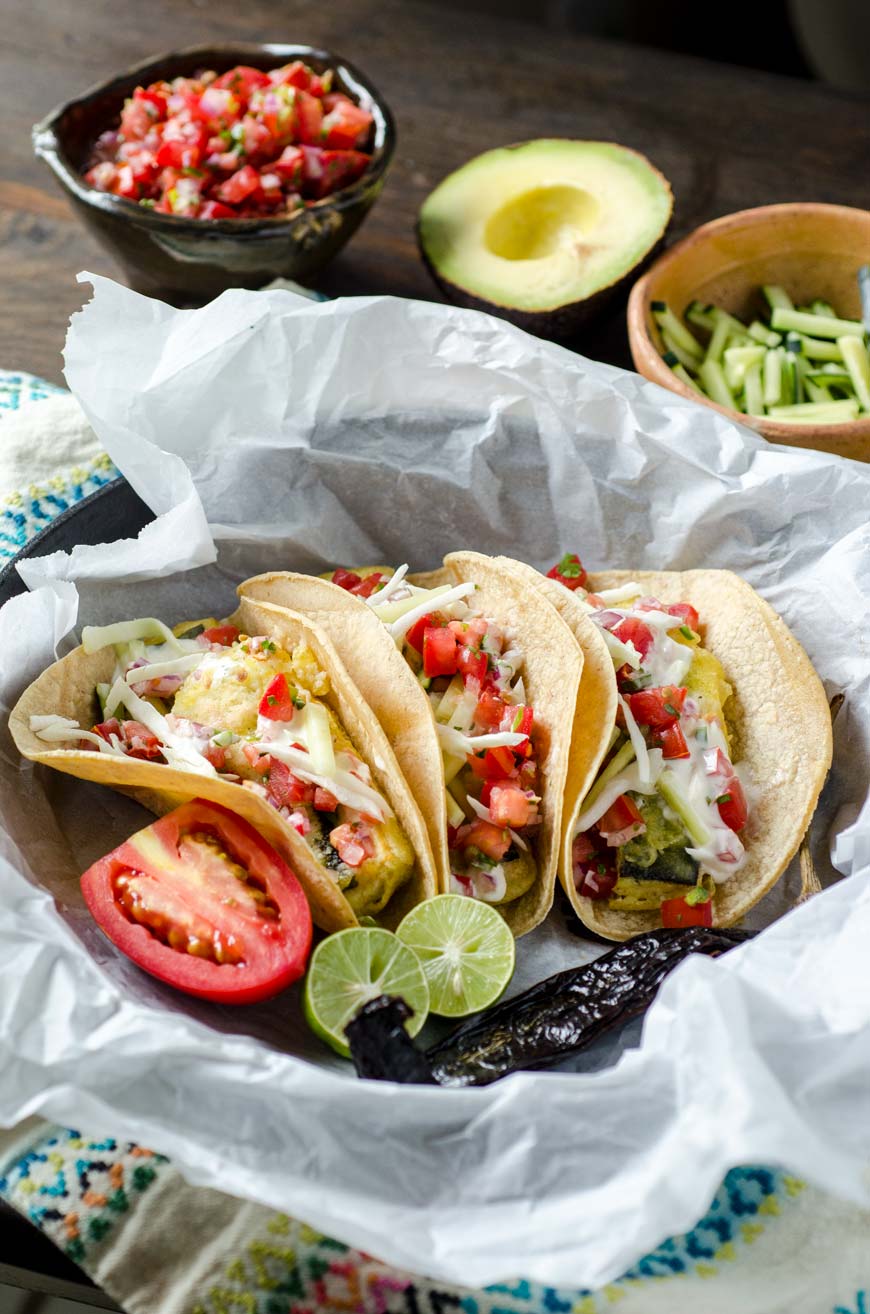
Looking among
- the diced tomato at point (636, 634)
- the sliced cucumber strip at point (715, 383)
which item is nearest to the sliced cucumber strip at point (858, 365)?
the sliced cucumber strip at point (715, 383)

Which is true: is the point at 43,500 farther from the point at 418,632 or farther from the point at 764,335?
the point at 764,335

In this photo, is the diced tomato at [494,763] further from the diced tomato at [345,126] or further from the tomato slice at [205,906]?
the diced tomato at [345,126]

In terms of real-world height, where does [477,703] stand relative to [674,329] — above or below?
below

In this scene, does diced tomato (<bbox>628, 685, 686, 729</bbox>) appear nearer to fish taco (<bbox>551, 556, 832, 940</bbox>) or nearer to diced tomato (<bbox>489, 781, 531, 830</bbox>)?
fish taco (<bbox>551, 556, 832, 940</bbox>)

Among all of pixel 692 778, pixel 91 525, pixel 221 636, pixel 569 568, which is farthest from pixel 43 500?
pixel 692 778

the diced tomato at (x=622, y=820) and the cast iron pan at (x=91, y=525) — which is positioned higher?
the cast iron pan at (x=91, y=525)

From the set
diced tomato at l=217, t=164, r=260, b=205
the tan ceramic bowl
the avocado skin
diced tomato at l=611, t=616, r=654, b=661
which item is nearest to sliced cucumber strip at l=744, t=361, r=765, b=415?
the tan ceramic bowl

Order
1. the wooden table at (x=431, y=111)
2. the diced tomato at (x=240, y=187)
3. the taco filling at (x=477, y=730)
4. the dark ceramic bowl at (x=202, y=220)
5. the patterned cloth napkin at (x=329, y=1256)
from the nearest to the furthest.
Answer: the patterned cloth napkin at (x=329, y=1256) < the taco filling at (x=477, y=730) < the dark ceramic bowl at (x=202, y=220) < the diced tomato at (x=240, y=187) < the wooden table at (x=431, y=111)
